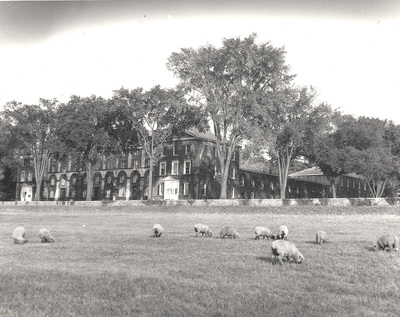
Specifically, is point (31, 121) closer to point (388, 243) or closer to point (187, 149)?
point (187, 149)

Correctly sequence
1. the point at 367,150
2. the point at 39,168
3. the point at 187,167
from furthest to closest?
the point at 187,167 < the point at 39,168 < the point at 367,150

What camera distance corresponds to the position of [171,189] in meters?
69.5

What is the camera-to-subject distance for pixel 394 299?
9031 millimetres

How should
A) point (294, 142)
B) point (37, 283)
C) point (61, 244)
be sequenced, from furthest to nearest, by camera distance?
point (294, 142) → point (61, 244) → point (37, 283)

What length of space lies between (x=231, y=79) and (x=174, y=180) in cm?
2684

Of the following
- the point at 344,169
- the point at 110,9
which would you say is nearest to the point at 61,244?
the point at 110,9

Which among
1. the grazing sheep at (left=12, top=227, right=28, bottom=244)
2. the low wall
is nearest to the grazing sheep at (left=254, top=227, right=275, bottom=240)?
the grazing sheep at (left=12, top=227, right=28, bottom=244)

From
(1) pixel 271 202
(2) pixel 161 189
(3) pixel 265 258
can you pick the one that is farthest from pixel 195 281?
(2) pixel 161 189

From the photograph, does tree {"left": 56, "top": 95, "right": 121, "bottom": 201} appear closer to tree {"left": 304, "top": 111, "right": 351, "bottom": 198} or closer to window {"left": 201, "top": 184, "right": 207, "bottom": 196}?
window {"left": 201, "top": 184, "right": 207, "bottom": 196}

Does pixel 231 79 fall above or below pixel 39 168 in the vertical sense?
above

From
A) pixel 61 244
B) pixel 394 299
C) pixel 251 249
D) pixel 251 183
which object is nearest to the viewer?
pixel 394 299

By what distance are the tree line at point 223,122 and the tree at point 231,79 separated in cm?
10

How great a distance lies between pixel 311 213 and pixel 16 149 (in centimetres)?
4814

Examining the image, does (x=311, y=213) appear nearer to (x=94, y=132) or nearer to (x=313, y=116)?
(x=313, y=116)
